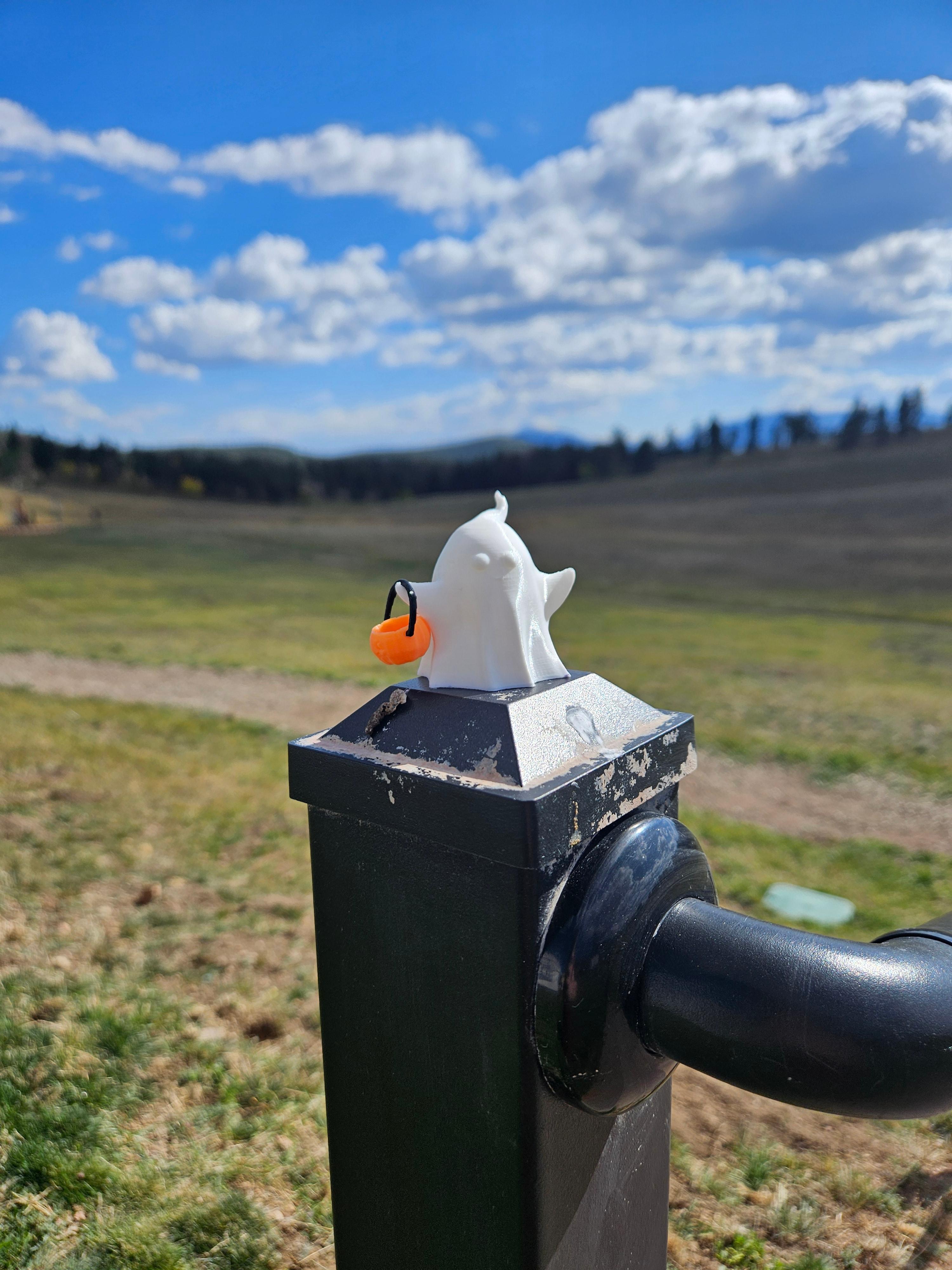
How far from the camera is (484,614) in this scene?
1748 mm

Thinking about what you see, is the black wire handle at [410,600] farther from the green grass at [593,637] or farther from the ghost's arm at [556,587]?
the green grass at [593,637]

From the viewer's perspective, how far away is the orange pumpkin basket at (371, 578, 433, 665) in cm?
175

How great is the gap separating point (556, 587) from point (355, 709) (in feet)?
16.8

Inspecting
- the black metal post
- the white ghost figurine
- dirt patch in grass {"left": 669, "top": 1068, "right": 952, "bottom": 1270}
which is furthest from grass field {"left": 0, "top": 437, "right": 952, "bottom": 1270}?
the white ghost figurine

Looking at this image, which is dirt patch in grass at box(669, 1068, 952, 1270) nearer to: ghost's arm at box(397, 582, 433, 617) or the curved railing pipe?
the curved railing pipe

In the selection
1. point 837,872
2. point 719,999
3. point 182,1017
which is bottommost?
point 837,872

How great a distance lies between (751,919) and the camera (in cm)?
154

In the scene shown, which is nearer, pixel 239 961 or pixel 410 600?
pixel 410 600

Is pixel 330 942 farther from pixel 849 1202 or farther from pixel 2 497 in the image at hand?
pixel 2 497

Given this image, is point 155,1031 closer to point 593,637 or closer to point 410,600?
point 410,600

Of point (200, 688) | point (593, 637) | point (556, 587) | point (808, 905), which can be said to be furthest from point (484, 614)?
point (593, 637)

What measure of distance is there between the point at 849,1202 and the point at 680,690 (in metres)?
8.21

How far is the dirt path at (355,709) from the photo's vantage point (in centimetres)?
646

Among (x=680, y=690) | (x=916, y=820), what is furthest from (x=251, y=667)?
(x=916, y=820)
